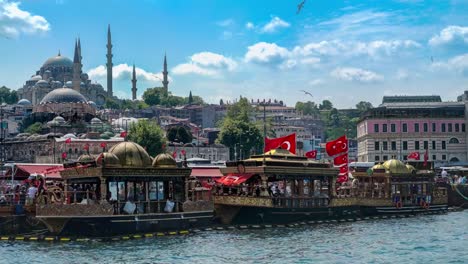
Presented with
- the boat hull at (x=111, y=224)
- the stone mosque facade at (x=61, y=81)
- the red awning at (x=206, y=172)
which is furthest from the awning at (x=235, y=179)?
the stone mosque facade at (x=61, y=81)

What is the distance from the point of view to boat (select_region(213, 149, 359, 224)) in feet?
123

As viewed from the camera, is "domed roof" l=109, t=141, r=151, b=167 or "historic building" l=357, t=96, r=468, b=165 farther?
"historic building" l=357, t=96, r=468, b=165

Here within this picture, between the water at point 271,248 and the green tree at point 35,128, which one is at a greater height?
the green tree at point 35,128

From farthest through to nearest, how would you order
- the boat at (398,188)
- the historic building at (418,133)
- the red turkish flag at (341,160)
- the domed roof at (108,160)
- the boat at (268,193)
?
the historic building at (418,133), the boat at (398,188), the red turkish flag at (341,160), the boat at (268,193), the domed roof at (108,160)

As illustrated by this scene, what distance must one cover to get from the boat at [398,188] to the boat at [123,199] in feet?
48.6

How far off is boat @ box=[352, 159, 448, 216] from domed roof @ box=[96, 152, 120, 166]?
18.5m

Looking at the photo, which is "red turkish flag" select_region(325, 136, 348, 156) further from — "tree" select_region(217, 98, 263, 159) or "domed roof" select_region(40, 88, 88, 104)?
"domed roof" select_region(40, 88, 88, 104)

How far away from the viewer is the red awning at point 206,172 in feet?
155

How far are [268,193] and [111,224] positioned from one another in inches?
361

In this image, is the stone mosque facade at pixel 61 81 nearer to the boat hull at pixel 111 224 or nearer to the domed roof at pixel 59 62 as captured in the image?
the domed roof at pixel 59 62

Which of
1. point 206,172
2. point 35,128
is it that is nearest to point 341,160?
point 206,172

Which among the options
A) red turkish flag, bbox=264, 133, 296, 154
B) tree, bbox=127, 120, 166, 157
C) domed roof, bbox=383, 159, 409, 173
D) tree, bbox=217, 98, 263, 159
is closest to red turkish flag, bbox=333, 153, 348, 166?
red turkish flag, bbox=264, 133, 296, 154


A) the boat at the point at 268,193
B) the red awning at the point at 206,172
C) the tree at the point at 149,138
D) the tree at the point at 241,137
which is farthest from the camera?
the tree at the point at 241,137

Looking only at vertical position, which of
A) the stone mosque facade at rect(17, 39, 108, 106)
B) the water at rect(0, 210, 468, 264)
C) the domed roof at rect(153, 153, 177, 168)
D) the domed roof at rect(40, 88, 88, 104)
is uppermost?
the stone mosque facade at rect(17, 39, 108, 106)
